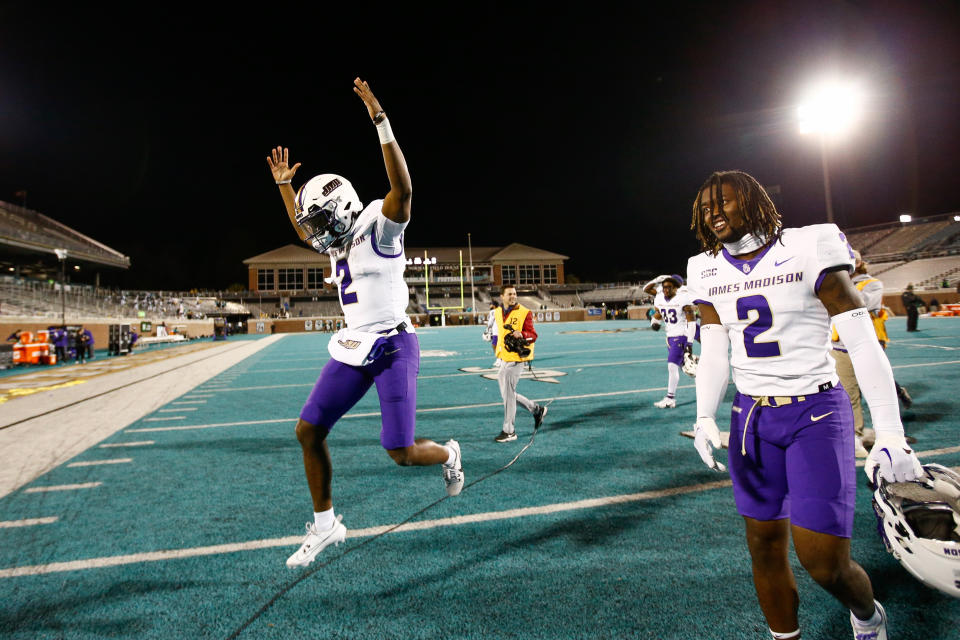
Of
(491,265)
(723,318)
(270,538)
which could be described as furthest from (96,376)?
(491,265)

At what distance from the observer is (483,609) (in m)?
2.34

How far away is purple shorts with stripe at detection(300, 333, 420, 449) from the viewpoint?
3057 mm

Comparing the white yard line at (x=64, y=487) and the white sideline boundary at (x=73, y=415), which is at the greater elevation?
the white sideline boundary at (x=73, y=415)

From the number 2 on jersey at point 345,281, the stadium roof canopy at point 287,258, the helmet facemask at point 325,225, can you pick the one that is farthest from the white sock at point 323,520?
the stadium roof canopy at point 287,258

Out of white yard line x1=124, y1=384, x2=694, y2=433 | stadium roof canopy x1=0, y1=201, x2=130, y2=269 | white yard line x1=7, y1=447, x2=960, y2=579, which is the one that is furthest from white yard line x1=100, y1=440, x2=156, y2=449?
stadium roof canopy x1=0, y1=201, x2=130, y2=269

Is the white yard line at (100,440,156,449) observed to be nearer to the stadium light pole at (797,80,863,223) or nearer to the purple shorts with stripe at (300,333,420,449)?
the purple shorts with stripe at (300,333,420,449)

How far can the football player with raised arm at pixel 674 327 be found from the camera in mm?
7227

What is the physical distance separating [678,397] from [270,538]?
671cm

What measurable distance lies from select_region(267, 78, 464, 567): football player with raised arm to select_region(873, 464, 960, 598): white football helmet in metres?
2.37

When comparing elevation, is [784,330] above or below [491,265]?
below

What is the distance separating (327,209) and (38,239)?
1601 inches

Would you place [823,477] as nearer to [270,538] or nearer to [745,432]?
[745,432]

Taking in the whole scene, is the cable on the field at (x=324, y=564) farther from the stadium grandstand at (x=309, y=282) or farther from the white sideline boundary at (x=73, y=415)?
the stadium grandstand at (x=309, y=282)

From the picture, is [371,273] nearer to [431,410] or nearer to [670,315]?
[431,410]
